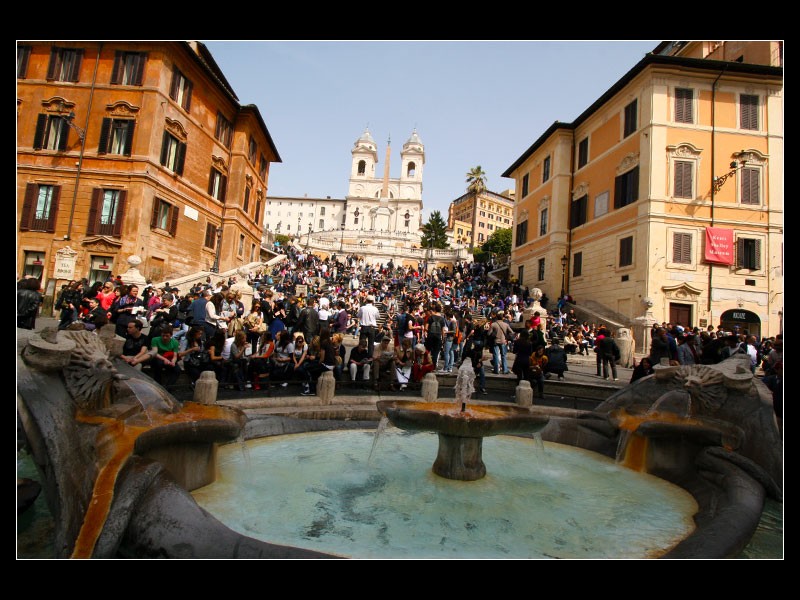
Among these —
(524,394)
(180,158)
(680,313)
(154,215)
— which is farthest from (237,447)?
(180,158)

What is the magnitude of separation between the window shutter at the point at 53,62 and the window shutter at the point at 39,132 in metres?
2.42

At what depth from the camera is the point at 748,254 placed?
22.4 m

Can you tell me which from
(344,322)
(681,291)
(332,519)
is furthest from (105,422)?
(681,291)

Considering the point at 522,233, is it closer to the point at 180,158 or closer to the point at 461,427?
the point at 180,158

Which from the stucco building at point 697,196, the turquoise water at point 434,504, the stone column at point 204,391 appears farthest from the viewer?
the stucco building at point 697,196

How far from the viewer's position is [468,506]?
439 cm

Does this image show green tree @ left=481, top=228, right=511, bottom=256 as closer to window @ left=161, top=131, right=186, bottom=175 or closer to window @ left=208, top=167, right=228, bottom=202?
window @ left=208, top=167, right=228, bottom=202

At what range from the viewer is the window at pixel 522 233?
115 feet

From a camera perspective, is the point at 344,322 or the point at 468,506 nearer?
the point at 468,506

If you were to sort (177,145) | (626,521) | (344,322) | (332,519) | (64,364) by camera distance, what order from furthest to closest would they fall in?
(177,145) < (344,322) < (626,521) < (332,519) < (64,364)

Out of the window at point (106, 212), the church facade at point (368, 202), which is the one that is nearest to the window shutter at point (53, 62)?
the window at point (106, 212)

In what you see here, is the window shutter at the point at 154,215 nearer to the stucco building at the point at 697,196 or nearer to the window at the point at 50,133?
the window at the point at 50,133

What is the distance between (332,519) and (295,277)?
91.8 feet
